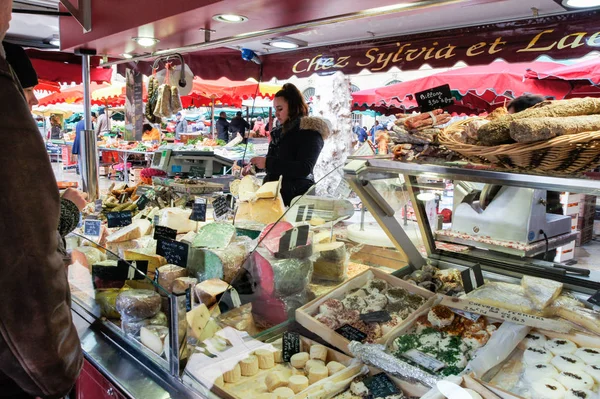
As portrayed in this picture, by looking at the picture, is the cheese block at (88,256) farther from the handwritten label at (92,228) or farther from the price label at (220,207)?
the price label at (220,207)

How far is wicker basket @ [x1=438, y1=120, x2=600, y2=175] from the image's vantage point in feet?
3.98

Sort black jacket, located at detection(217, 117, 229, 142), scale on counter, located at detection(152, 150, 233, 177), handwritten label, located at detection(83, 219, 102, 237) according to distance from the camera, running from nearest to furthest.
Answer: handwritten label, located at detection(83, 219, 102, 237) → scale on counter, located at detection(152, 150, 233, 177) → black jacket, located at detection(217, 117, 229, 142)

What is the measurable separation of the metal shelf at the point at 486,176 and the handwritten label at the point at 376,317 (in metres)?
0.58

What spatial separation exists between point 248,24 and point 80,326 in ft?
6.16

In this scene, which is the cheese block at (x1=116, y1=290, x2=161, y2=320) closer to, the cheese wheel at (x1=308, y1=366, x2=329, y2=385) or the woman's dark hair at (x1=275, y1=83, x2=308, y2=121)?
the cheese wheel at (x1=308, y1=366, x2=329, y2=385)

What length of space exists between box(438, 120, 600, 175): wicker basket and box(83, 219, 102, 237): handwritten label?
1994 millimetres

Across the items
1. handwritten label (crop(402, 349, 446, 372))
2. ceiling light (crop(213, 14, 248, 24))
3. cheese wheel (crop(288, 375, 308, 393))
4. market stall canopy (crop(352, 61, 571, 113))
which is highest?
market stall canopy (crop(352, 61, 571, 113))

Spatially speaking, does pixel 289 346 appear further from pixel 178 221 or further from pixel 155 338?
pixel 178 221

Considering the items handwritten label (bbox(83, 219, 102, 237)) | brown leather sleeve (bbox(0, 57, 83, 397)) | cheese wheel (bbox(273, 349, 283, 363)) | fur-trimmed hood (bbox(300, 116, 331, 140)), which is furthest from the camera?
fur-trimmed hood (bbox(300, 116, 331, 140))

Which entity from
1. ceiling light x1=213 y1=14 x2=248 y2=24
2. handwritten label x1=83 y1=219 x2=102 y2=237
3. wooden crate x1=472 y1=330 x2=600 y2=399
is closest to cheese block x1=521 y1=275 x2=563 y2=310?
wooden crate x1=472 y1=330 x2=600 y2=399

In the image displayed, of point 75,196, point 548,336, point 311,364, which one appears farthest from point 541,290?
point 75,196

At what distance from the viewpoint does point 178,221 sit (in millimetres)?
2783

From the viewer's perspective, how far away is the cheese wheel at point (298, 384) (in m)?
1.47

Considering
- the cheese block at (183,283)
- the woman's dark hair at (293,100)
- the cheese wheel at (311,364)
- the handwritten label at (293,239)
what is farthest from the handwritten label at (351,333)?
the woman's dark hair at (293,100)
